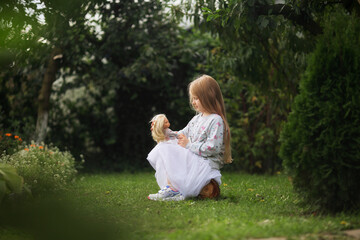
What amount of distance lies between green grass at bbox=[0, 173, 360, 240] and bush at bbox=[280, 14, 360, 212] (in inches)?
9.8

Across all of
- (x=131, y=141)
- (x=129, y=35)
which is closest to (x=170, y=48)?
(x=129, y=35)

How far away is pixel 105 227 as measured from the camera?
10.7 feet

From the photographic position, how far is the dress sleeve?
4.29 metres

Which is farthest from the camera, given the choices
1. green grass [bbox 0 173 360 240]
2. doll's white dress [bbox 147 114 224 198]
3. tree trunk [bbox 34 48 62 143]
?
tree trunk [bbox 34 48 62 143]

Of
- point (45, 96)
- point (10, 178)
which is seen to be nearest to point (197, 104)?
point (10, 178)

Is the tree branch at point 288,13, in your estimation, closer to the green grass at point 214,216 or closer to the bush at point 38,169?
the green grass at point 214,216

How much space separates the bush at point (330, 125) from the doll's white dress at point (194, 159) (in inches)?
39.7

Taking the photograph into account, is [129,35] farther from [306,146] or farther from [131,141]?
[306,146]

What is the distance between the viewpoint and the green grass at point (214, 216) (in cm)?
278

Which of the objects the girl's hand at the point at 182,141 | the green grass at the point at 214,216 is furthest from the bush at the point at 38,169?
the girl's hand at the point at 182,141

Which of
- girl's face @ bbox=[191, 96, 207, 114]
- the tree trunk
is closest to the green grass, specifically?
girl's face @ bbox=[191, 96, 207, 114]

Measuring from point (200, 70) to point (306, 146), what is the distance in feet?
19.5

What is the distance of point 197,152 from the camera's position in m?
4.38

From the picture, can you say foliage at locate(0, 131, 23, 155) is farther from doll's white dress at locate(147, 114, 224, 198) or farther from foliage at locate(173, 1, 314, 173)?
foliage at locate(173, 1, 314, 173)
